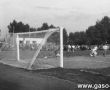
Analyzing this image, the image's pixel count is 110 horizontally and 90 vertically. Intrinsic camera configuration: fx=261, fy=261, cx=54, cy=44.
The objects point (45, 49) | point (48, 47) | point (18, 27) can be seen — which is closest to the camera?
point (48, 47)

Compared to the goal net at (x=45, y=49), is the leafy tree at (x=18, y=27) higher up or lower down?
higher up

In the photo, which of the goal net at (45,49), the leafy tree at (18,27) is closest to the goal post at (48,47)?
the goal net at (45,49)

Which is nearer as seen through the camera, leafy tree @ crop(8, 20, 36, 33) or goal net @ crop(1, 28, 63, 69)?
goal net @ crop(1, 28, 63, 69)

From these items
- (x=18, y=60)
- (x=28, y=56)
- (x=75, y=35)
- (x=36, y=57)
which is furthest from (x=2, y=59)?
(x=75, y=35)

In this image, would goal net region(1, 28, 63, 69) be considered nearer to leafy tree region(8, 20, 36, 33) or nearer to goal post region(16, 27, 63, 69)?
goal post region(16, 27, 63, 69)

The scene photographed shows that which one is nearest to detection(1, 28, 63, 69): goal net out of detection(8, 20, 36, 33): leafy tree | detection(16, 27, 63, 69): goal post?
detection(16, 27, 63, 69): goal post

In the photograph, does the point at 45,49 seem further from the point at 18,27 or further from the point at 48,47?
the point at 18,27

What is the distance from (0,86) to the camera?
978cm

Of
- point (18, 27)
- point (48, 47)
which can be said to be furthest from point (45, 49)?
point (18, 27)

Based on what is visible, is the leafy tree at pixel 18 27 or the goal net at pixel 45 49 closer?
the goal net at pixel 45 49

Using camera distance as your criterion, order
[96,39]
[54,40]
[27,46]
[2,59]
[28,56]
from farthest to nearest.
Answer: [96,39] → [2,59] → [27,46] → [28,56] → [54,40]

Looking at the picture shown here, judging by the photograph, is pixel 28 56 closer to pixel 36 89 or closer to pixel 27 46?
pixel 27 46

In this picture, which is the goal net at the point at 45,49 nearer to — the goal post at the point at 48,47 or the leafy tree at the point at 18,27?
the goal post at the point at 48,47

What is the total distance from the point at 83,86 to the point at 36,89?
1769mm
